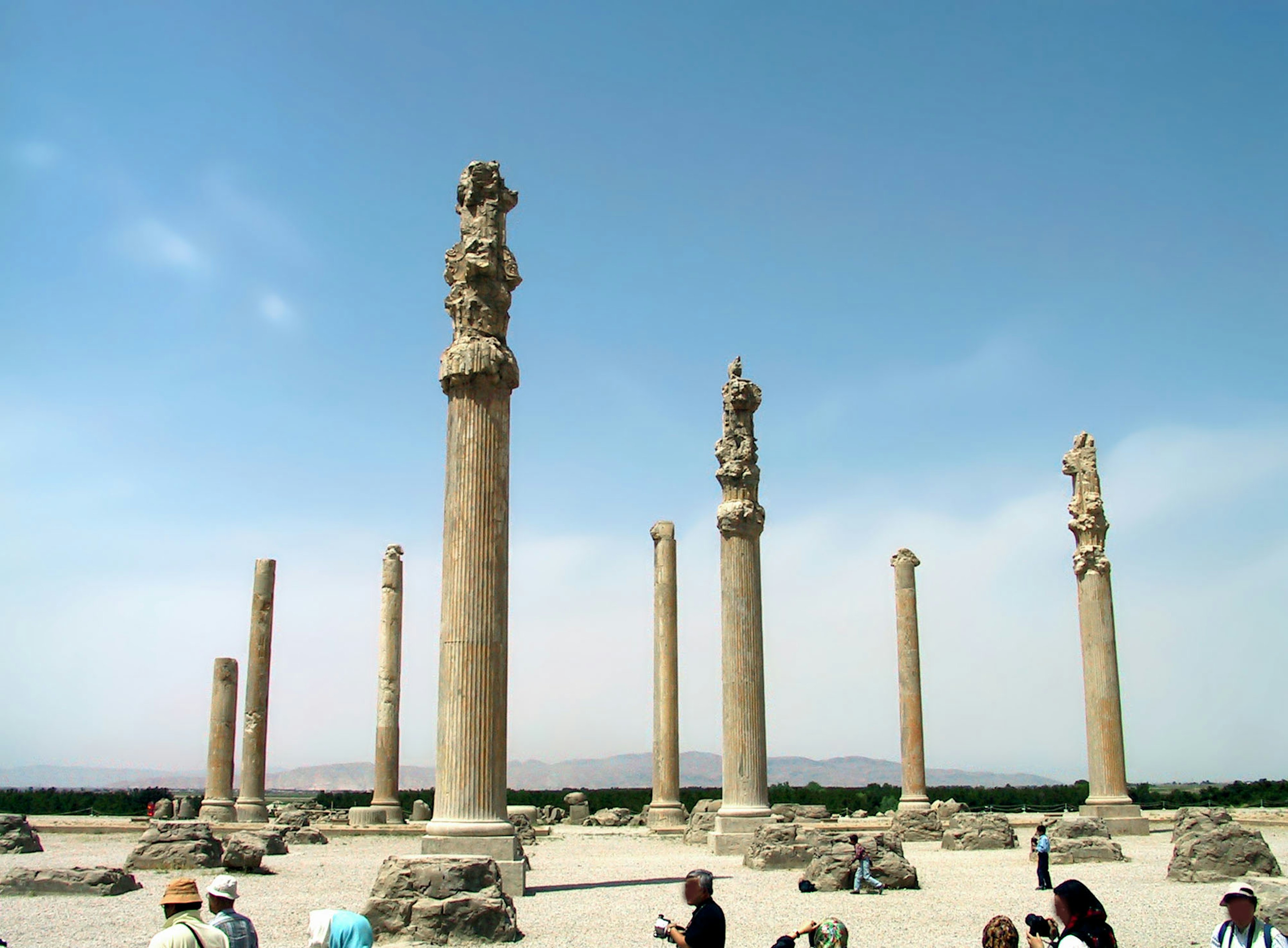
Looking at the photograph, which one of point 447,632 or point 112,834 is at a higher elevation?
point 447,632

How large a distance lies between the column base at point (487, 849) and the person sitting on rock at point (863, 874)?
449 cm

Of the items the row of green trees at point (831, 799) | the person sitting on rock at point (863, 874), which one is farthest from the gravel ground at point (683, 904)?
the row of green trees at point (831, 799)

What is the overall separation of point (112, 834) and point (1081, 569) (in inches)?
1061

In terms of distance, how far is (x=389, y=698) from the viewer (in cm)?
3338

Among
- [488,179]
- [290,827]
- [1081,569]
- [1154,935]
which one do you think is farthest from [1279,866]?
[290,827]

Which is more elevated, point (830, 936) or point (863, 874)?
point (830, 936)

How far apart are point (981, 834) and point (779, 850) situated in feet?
22.8

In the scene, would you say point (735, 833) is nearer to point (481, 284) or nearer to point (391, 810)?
point (481, 284)

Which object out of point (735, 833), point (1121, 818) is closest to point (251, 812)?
point (735, 833)

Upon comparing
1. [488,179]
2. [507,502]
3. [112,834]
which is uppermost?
[488,179]

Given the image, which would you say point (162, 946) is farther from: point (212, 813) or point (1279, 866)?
point (212, 813)

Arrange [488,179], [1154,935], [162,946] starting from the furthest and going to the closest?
[488,179] < [1154,935] < [162,946]

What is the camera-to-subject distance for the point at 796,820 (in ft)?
96.7

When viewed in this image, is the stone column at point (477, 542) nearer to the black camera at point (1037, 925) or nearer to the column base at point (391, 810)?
the black camera at point (1037, 925)
